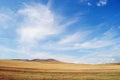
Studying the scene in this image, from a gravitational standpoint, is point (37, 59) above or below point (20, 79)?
above

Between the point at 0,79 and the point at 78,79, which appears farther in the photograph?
the point at 78,79

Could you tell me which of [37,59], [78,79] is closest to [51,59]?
[37,59]

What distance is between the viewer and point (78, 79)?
3869 centimetres

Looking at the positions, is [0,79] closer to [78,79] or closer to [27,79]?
[27,79]

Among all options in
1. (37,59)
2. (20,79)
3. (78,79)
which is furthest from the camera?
(37,59)

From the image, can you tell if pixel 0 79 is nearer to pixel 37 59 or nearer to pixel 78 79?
pixel 78 79

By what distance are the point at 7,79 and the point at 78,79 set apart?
39.3 feet

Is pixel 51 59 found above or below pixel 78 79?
above

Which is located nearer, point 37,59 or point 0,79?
point 0,79

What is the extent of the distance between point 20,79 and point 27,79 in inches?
46.6

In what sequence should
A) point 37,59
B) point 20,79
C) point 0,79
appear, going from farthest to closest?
1. point 37,59
2. point 20,79
3. point 0,79

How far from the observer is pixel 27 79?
36.9 m

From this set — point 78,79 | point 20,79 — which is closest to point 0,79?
point 20,79

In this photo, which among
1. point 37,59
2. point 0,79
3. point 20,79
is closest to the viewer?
point 0,79
